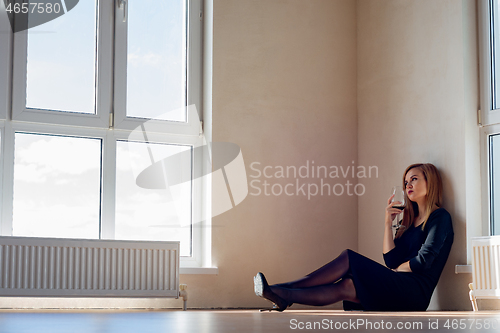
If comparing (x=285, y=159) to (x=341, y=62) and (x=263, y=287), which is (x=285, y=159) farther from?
(x=263, y=287)

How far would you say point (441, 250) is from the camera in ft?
12.5

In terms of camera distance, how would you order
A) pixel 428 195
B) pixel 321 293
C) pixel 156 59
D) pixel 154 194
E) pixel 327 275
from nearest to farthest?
1. pixel 321 293
2. pixel 327 275
3. pixel 428 195
4. pixel 154 194
5. pixel 156 59

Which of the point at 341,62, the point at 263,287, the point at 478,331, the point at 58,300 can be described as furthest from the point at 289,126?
the point at 478,331

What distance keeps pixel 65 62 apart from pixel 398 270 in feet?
9.07

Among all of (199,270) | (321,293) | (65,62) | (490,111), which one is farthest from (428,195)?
(65,62)

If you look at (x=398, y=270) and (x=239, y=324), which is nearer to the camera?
(x=239, y=324)

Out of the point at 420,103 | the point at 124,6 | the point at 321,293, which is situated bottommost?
the point at 321,293

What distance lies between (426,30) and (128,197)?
2530 mm

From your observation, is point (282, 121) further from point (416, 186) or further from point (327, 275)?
point (327, 275)

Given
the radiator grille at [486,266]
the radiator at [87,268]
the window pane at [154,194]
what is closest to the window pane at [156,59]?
the window pane at [154,194]

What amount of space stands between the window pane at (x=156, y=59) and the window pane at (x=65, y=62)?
298 mm

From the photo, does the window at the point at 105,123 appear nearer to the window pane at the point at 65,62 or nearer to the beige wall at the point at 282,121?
the window pane at the point at 65,62

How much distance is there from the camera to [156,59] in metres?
4.58

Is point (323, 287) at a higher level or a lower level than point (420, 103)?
lower
